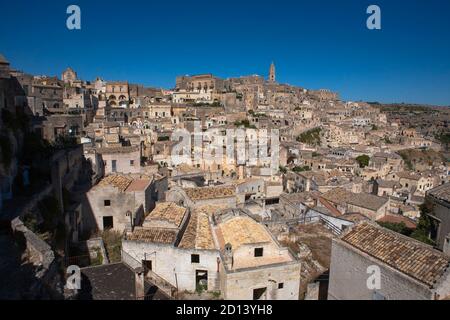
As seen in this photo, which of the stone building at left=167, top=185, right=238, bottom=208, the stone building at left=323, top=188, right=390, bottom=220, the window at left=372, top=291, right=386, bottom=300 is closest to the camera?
the window at left=372, top=291, right=386, bottom=300

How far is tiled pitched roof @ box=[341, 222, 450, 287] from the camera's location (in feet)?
31.1

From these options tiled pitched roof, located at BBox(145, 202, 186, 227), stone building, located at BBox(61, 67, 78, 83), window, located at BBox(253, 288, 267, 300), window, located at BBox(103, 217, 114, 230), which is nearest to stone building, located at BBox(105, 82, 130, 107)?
stone building, located at BBox(61, 67, 78, 83)

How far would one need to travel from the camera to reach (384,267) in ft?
33.6

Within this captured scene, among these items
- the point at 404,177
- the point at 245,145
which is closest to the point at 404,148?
the point at 404,177

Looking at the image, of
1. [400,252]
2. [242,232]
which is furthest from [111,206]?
[400,252]

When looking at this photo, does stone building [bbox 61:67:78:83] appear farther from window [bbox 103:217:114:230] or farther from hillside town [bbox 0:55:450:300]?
window [bbox 103:217:114:230]

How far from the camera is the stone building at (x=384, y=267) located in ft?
30.3

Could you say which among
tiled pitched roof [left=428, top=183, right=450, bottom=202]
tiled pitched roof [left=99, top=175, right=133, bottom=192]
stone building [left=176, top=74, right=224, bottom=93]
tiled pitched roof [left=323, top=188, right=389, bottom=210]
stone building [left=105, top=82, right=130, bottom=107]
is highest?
stone building [left=176, top=74, right=224, bottom=93]

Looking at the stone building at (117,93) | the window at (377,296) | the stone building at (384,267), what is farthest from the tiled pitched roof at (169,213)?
the stone building at (117,93)

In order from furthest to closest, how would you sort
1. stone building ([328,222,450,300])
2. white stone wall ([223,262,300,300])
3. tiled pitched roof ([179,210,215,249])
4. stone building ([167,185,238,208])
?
stone building ([167,185,238,208]) → tiled pitched roof ([179,210,215,249]) → white stone wall ([223,262,300,300]) → stone building ([328,222,450,300])

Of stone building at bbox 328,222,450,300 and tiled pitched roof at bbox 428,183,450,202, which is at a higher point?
tiled pitched roof at bbox 428,183,450,202

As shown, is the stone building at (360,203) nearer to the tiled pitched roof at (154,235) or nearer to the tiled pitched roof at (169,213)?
the tiled pitched roof at (169,213)

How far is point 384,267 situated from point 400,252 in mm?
880
